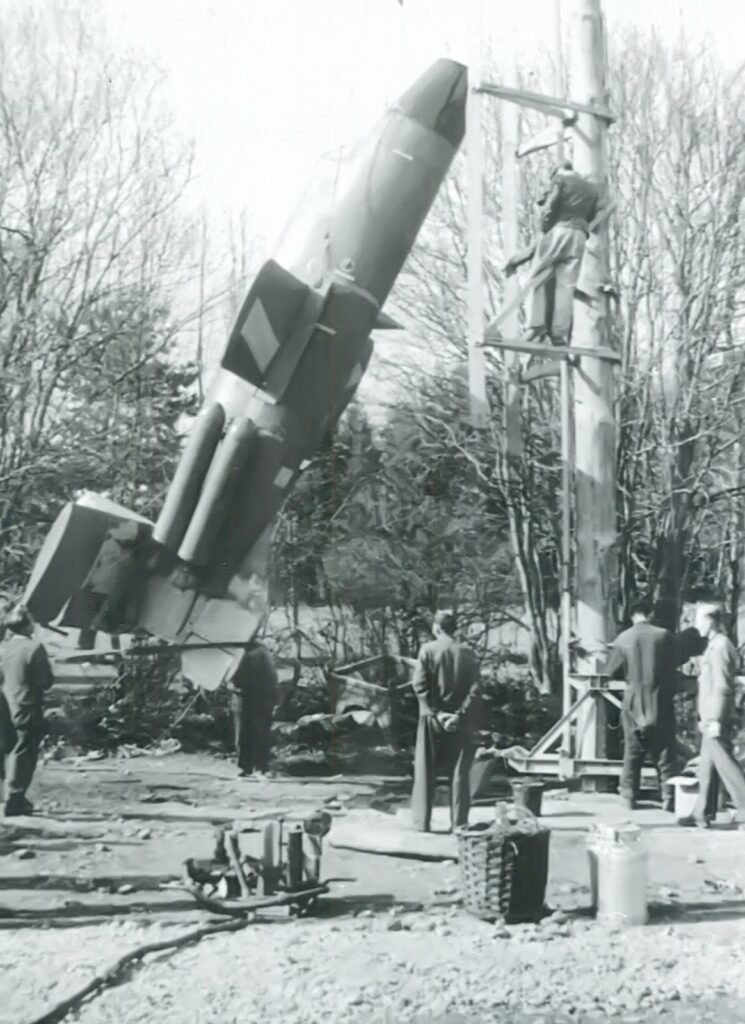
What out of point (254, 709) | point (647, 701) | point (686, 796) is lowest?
point (686, 796)

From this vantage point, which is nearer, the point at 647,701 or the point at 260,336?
the point at 260,336

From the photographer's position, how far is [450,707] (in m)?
6.20

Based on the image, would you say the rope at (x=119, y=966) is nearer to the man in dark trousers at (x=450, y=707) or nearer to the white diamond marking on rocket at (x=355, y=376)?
the man in dark trousers at (x=450, y=707)

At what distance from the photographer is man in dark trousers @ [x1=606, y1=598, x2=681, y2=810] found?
21.9 feet

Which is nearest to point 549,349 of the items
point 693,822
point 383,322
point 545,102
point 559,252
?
point 559,252

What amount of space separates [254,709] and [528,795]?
3556mm

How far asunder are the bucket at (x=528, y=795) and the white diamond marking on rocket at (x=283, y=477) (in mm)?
2372

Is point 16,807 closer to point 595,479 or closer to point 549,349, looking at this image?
point 595,479

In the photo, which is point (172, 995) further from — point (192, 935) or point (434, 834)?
point (434, 834)

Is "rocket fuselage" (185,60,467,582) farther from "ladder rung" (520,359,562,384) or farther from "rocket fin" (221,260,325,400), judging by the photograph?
"ladder rung" (520,359,562,384)

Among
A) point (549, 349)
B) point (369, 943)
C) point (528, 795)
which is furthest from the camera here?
point (549, 349)

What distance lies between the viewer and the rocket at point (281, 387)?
6.60m

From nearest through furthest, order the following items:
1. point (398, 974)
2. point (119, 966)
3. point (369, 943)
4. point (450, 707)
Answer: point (119, 966), point (398, 974), point (369, 943), point (450, 707)

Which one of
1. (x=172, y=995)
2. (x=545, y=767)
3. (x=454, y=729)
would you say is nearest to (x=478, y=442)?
(x=545, y=767)
